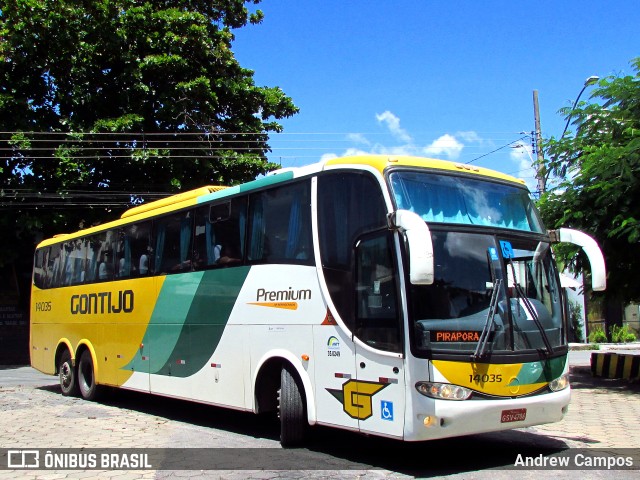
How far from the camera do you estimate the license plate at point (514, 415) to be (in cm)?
646

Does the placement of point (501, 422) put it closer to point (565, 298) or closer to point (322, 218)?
point (565, 298)

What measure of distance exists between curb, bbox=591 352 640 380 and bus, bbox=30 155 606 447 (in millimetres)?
8784

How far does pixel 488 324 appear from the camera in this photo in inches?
253

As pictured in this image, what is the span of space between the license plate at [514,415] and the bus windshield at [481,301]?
61 cm

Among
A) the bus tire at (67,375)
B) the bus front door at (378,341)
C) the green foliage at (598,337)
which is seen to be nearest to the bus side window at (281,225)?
the bus front door at (378,341)

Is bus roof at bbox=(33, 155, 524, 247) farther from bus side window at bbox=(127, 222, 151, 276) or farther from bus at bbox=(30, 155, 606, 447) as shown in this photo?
bus side window at bbox=(127, 222, 151, 276)

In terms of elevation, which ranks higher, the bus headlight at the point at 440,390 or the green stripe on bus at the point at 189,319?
the green stripe on bus at the point at 189,319

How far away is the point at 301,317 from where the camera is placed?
300 inches

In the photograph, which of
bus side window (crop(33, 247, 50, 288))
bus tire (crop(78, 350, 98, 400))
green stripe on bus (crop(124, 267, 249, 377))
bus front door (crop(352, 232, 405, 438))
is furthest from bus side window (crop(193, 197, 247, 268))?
bus side window (crop(33, 247, 50, 288))

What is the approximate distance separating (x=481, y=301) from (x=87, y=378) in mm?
9495

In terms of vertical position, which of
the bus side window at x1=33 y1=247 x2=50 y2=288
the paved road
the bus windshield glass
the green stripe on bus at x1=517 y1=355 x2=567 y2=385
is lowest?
the paved road

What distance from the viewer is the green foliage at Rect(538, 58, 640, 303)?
476 inches

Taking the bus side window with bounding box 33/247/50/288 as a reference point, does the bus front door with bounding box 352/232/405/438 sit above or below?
below

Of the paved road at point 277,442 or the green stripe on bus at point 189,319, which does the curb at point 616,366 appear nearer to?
the paved road at point 277,442
